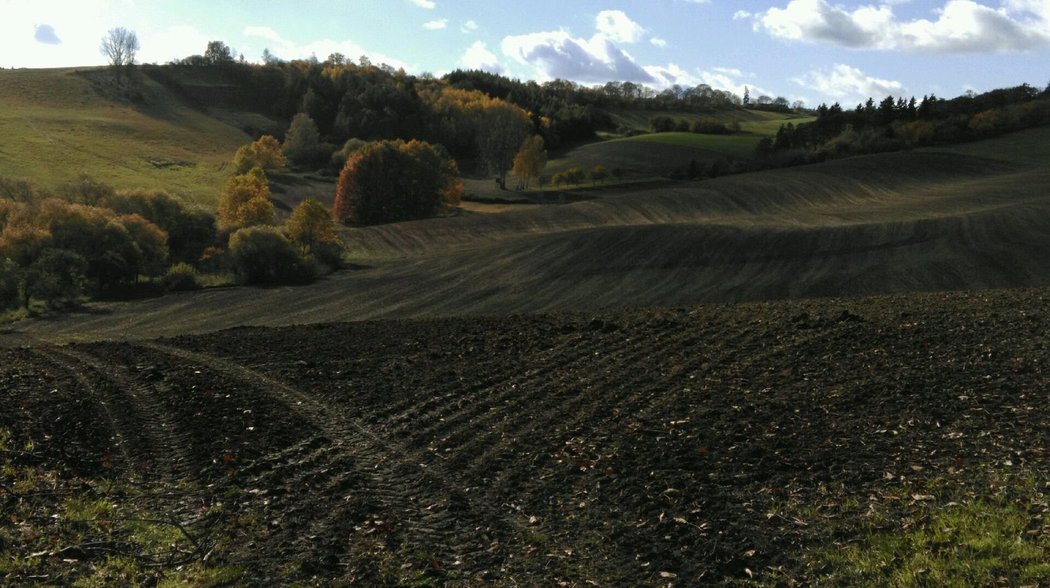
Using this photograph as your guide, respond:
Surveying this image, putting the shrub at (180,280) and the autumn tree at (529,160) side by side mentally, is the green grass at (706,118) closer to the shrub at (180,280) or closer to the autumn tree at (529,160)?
the autumn tree at (529,160)

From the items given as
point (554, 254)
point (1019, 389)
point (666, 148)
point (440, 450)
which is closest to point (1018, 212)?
point (554, 254)

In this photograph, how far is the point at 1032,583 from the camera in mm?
8039

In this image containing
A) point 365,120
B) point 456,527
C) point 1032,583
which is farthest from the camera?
point 365,120

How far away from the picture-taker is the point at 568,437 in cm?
1425

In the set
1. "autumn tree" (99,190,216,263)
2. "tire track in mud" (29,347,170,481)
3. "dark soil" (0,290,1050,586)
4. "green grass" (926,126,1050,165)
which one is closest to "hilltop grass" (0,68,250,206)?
"autumn tree" (99,190,216,263)

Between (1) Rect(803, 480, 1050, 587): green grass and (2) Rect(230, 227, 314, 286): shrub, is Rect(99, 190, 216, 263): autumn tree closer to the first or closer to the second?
(2) Rect(230, 227, 314, 286): shrub

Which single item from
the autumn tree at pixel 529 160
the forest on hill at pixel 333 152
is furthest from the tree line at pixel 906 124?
the autumn tree at pixel 529 160

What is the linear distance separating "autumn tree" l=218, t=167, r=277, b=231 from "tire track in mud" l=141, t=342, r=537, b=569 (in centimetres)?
6218

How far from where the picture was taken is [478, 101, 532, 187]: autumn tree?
4872 inches

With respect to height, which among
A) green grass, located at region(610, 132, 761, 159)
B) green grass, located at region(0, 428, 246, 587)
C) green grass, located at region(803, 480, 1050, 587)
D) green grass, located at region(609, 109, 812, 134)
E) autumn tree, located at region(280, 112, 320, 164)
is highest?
green grass, located at region(609, 109, 812, 134)

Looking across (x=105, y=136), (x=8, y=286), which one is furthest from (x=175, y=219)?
(x=105, y=136)

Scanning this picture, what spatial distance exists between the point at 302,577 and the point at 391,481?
3.08 m

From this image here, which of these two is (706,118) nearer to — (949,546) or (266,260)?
(266,260)

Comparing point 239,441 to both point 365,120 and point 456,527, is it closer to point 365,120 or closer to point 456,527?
point 456,527
